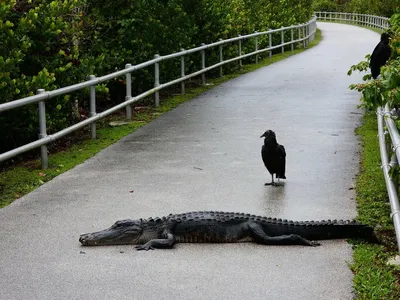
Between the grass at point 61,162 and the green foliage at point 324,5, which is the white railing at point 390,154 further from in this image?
the green foliage at point 324,5

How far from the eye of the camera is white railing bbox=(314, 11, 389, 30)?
47.2 m

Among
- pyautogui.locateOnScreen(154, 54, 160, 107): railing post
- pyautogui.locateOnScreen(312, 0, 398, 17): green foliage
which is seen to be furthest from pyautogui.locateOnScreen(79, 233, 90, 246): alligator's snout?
pyautogui.locateOnScreen(312, 0, 398, 17): green foliage

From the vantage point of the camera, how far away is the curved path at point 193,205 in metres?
5.59

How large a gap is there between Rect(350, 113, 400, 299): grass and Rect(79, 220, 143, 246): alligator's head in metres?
1.82

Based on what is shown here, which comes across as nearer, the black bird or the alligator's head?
the alligator's head

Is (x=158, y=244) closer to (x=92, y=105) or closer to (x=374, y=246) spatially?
(x=374, y=246)

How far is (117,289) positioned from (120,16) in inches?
420

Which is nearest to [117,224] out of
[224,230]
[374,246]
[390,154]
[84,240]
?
[84,240]

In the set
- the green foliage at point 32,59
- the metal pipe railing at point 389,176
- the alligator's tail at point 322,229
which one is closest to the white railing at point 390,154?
the metal pipe railing at point 389,176

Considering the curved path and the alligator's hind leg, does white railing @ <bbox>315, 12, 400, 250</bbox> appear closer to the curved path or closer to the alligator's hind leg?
the curved path

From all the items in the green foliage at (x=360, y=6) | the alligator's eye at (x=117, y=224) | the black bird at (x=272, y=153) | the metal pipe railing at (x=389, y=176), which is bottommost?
the green foliage at (x=360, y=6)

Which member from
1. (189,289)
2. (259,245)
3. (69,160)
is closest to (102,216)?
(259,245)

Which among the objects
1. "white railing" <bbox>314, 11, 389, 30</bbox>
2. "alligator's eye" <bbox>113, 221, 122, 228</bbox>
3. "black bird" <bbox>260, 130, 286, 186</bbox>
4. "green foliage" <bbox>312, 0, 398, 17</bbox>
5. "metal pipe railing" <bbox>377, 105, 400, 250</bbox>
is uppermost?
"metal pipe railing" <bbox>377, 105, 400, 250</bbox>

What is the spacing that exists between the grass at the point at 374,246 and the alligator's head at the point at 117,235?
1.82 metres
